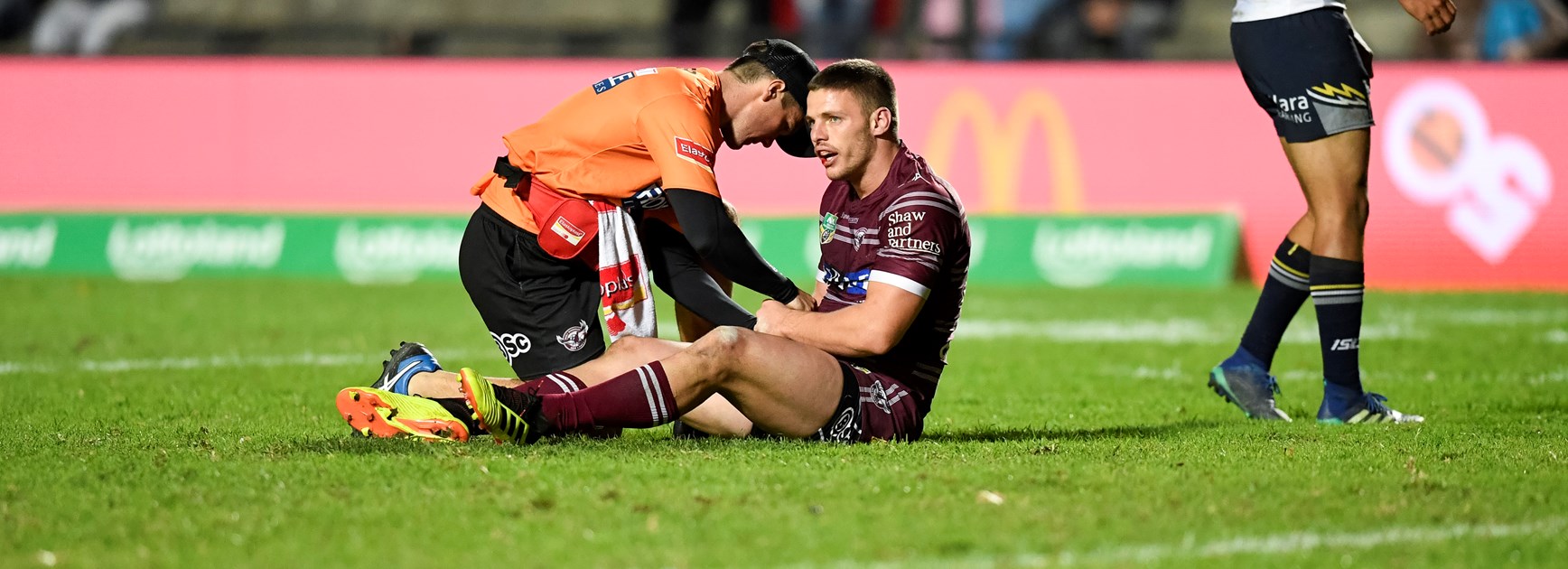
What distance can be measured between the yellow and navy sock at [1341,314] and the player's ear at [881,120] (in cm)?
176

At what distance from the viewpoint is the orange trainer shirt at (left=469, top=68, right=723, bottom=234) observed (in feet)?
17.3

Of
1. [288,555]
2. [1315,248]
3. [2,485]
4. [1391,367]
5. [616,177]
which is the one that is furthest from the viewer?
[1391,367]

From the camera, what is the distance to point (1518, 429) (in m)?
5.73

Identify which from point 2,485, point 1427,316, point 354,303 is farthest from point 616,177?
point 1427,316

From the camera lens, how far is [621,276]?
18.3 ft

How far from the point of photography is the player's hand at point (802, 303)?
5262mm

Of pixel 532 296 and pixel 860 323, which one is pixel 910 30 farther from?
pixel 860 323

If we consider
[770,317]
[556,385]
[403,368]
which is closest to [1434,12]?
[770,317]

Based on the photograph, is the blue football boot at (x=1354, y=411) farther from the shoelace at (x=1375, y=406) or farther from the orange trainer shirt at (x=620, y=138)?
the orange trainer shirt at (x=620, y=138)

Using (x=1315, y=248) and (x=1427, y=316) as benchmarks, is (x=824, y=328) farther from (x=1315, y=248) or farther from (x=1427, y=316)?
(x=1427, y=316)

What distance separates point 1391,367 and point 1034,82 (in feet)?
18.9

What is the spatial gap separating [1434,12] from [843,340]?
244 cm

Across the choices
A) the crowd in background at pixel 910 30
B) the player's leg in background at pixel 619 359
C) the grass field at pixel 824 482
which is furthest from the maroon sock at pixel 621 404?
the crowd in background at pixel 910 30

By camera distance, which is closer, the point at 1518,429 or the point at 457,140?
the point at 1518,429
